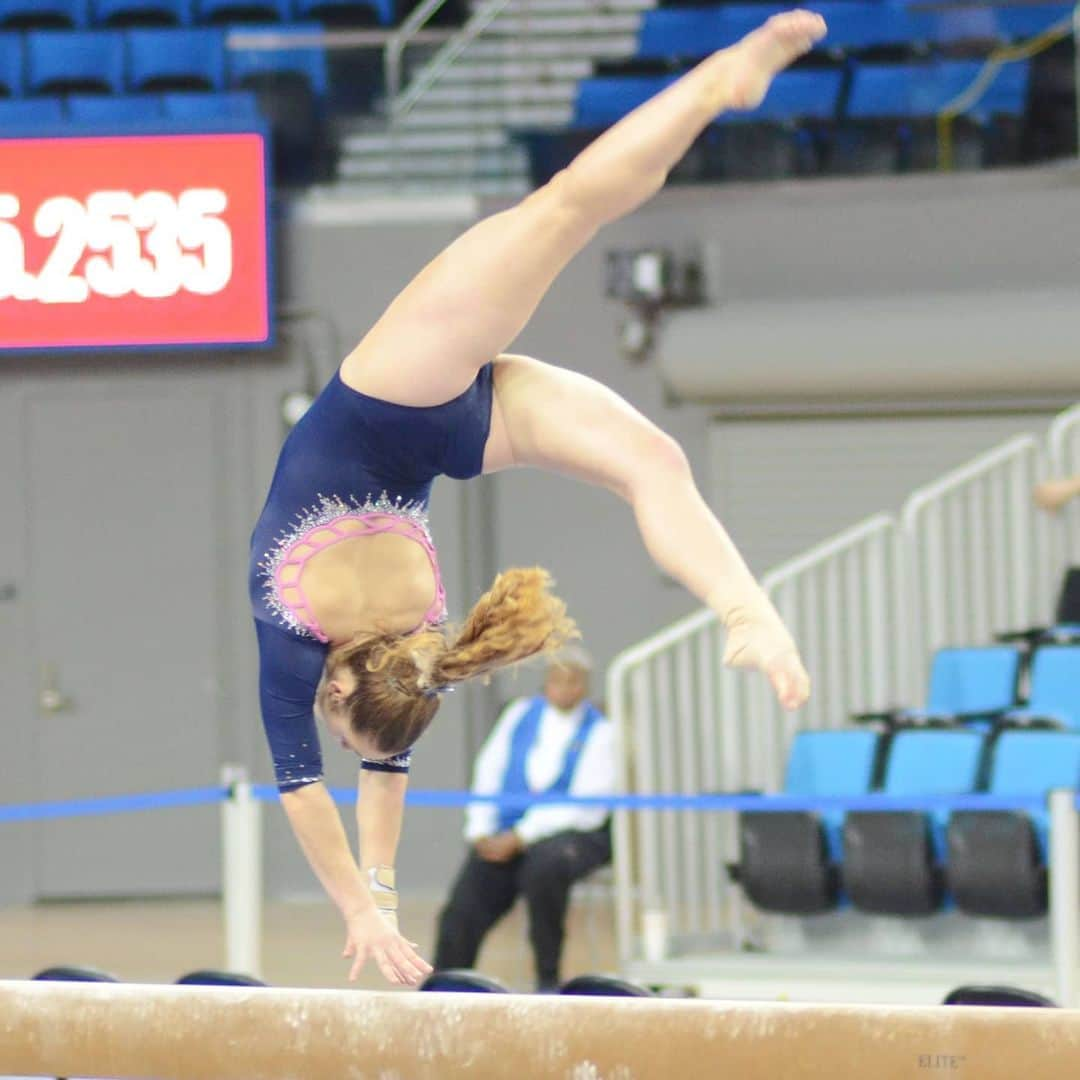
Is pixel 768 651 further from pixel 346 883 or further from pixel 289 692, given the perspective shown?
pixel 346 883

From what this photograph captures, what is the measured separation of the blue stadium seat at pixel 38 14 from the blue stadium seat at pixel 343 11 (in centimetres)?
119

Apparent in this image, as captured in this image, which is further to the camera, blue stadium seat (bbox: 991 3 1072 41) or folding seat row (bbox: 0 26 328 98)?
folding seat row (bbox: 0 26 328 98)

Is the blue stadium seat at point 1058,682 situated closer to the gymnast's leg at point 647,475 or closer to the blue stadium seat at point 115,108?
the gymnast's leg at point 647,475

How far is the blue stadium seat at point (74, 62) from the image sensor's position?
10.2 metres

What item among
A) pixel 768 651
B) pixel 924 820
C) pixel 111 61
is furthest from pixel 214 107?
pixel 768 651

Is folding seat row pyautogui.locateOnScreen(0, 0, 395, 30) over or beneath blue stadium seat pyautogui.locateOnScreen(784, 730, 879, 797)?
over

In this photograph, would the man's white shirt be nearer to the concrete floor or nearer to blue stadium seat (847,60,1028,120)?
the concrete floor

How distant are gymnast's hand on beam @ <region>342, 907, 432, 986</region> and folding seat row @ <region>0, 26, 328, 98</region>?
6.95 meters

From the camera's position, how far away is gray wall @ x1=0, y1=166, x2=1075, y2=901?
10102 mm

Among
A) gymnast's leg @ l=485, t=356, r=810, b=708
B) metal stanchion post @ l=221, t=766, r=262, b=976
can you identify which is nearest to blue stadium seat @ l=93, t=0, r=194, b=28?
metal stanchion post @ l=221, t=766, r=262, b=976

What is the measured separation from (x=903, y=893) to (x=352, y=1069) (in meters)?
3.84

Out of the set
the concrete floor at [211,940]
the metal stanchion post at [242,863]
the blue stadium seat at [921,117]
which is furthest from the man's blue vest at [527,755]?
the blue stadium seat at [921,117]

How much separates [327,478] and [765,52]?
41.1 inches

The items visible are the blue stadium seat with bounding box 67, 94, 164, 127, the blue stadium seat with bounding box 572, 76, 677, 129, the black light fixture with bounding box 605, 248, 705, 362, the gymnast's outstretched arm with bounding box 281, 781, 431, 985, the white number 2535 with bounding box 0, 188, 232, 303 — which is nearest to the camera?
the gymnast's outstretched arm with bounding box 281, 781, 431, 985
